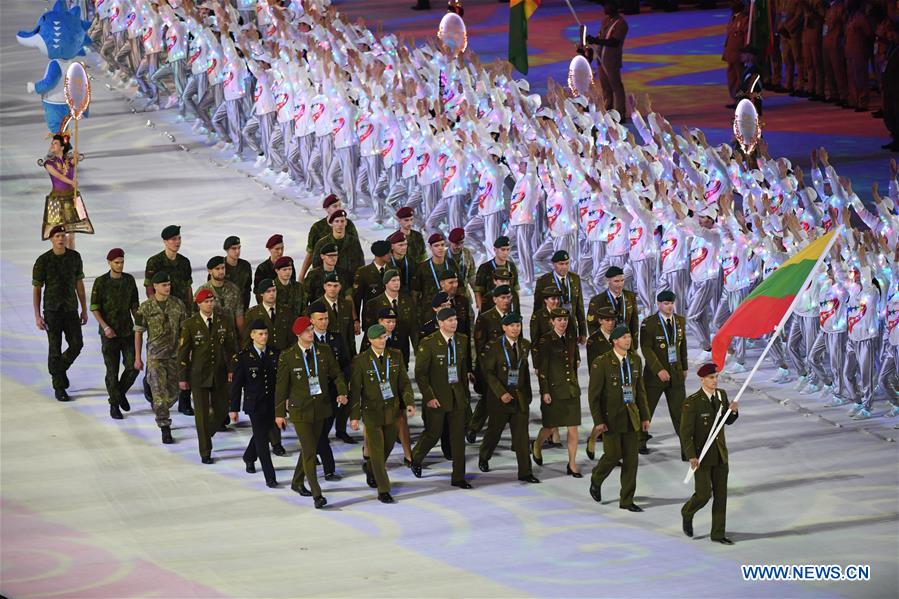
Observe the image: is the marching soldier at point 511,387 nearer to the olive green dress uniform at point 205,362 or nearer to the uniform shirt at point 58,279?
the olive green dress uniform at point 205,362

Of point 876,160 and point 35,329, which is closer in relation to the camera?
point 35,329

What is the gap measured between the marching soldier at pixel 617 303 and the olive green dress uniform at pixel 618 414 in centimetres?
123

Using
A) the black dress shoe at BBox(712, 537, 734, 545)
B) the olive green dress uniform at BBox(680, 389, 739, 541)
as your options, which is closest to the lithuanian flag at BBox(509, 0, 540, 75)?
the olive green dress uniform at BBox(680, 389, 739, 541)

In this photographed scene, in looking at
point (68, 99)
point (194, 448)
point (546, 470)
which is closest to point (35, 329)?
point (68, 99)

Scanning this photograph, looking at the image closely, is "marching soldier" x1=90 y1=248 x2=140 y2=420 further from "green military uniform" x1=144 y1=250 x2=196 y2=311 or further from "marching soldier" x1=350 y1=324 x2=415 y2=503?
"marching soldier" x1=350 y1=324 x2=415 y2=503

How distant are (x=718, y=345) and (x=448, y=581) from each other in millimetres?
2238

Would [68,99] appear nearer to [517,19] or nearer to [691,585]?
[517,19]

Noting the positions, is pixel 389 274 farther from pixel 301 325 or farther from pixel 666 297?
pixel 666 297

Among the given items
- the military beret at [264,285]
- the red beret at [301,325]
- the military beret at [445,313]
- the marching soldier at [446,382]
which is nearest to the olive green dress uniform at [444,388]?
the marching soldier at [446,382]

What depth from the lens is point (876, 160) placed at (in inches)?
814

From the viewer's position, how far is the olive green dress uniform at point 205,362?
13.1 meters

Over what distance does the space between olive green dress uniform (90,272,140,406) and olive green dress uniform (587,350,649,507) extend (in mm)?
3638

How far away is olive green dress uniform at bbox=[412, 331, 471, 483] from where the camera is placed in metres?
12.8

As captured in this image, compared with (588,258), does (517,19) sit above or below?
above
